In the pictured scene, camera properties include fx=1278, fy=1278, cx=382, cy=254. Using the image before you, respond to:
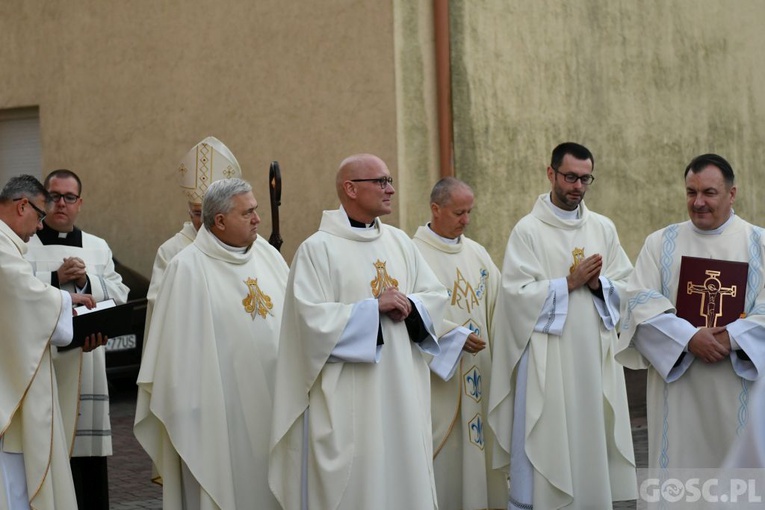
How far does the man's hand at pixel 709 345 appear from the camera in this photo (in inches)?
264

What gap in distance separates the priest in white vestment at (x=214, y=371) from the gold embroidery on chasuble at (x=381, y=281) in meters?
0.83

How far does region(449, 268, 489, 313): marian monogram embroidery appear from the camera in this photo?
8664 mm

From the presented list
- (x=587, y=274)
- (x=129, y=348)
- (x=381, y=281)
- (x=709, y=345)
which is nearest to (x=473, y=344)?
(x=587, y=274)

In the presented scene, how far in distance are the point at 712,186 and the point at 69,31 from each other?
32.1 ft

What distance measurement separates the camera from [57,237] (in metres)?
8.48

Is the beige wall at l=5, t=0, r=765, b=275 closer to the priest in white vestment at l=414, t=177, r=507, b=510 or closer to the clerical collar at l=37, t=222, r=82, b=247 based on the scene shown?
the priest in white vestment at l=414, t=177, r=507, b=510

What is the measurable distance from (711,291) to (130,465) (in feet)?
18.8

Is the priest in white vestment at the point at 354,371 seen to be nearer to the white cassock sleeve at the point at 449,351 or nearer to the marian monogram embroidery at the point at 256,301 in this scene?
the marian monogram embroidery at the point at 256,301

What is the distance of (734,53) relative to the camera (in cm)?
1600

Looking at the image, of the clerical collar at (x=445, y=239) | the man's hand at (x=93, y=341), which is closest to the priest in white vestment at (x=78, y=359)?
the man's hand at (x=93, y=341)

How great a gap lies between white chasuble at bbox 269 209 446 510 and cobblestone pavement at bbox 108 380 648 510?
7.94ft

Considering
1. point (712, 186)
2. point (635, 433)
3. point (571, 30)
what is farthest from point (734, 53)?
point (712, 186)

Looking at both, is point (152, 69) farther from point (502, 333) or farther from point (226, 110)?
point (502, 333)

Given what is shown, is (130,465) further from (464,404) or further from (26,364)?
(26,364)
